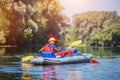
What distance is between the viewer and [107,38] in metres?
64.4

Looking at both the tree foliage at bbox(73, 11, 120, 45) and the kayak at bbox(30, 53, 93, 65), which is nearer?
the kayak at bbox(30, 53, 93, 65)

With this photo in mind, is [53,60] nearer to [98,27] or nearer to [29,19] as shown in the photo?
[29,19]

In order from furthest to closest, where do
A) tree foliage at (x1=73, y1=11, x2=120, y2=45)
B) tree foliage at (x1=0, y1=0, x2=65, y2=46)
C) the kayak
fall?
tree foliage at (x1=73, y1=11, x2=120, y2=45), tree foliage at (x1=0, y1=0, x2=65, y2=46), the kayak

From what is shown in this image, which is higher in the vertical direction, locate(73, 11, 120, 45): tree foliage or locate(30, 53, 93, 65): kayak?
locate(73, 11, 120, 45): tree foliage

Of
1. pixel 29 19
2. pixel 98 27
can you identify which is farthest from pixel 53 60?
pixel 98 27

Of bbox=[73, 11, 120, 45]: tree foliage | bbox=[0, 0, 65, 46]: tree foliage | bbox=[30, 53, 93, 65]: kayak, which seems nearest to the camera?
bbox=[30, 53, 93, 65]: kayak

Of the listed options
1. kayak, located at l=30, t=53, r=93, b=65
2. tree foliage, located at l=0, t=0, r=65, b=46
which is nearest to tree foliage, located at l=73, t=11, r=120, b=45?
tree foliage, located at l=0, t=0, r=65, b=46

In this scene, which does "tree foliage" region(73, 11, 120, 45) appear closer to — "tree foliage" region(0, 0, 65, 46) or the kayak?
"tree foliage" region(0, 0, 65, 46)

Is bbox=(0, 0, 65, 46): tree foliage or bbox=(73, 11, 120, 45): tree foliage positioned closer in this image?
bbox=(0, 0, 65, 46): tree foliage

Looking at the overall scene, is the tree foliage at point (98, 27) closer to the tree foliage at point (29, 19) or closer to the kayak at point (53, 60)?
the tree foliage at point (29, 19)

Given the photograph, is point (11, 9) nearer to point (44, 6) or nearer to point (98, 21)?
point (44, 6)

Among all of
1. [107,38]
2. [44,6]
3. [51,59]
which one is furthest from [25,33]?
[51,59]

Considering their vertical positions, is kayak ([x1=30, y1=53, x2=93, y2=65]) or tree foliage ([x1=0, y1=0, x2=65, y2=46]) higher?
tree foliage ([x1=0, y1=0, x2=65, y2=46])

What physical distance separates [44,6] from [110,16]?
26481 mm
